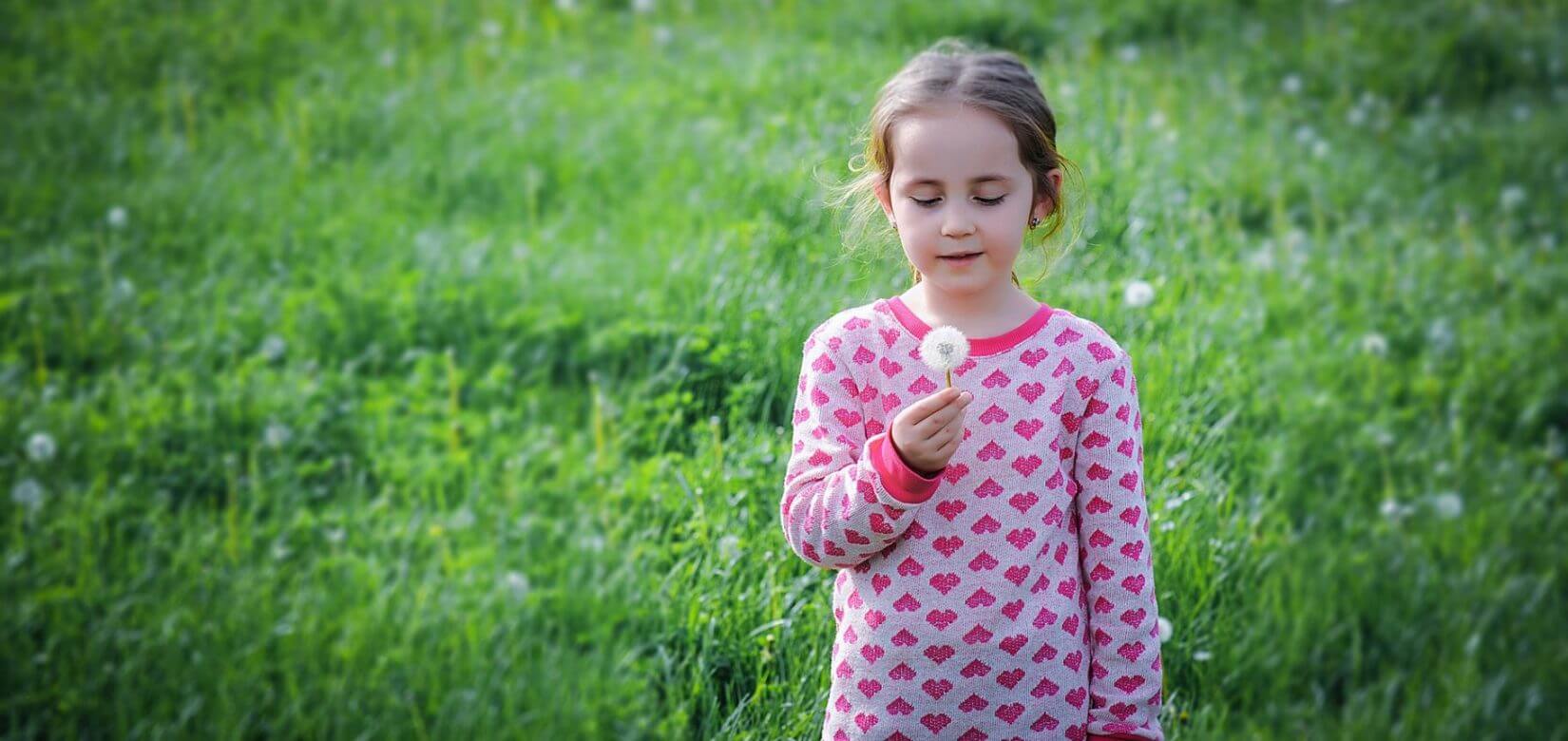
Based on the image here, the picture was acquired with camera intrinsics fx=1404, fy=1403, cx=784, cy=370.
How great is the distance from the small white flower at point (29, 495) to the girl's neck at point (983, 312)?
2.71 m

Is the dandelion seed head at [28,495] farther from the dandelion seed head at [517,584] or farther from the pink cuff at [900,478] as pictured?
the pink cuff at [900,478]

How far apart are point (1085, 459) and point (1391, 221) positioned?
398 centimetres

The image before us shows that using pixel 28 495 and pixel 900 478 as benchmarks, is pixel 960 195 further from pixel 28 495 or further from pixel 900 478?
pixel 28 495

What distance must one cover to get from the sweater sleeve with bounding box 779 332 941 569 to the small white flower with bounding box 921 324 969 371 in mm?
116

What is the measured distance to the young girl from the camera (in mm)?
1802

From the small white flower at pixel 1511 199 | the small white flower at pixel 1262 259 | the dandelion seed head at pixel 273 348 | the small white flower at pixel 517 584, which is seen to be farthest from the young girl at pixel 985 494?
the small white flower at pixel 1511 199

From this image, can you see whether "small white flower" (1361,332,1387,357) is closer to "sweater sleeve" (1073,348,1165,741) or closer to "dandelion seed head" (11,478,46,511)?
"sweater sleeve" (1073,348,1165,741)

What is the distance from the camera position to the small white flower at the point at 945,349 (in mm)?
1748

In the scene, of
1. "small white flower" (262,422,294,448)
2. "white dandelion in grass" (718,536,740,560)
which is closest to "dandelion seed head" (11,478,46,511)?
"small white flower" (262,422,294,448)

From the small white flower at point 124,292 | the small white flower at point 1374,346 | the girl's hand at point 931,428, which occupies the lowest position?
the small white flower at point 124,292

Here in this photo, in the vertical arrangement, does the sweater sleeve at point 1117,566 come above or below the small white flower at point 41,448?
above

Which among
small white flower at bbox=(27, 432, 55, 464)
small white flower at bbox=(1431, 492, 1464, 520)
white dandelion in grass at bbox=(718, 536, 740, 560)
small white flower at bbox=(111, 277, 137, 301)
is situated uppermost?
white dandelion in grass at bbox=(718, 536, 740, 560)

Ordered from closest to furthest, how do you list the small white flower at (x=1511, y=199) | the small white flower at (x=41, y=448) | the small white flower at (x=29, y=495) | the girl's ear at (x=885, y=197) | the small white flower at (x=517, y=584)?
the girl's ear at (x=885, y=197)
the small white flower at (x=517, y=584)
the small white flower at (x=29, y=495)
the small white flower at (x=41, y=448)
the small white flower at (x=1511, y=199)

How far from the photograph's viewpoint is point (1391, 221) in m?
5.30
